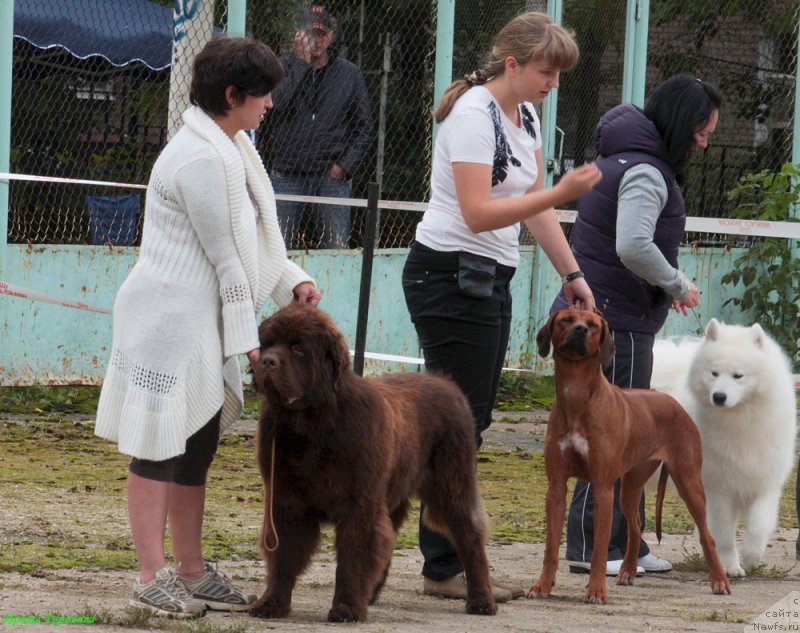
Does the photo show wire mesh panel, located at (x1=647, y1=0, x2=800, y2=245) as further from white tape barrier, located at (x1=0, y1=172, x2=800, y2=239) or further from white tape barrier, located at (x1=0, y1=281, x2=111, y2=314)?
white tape barrier, located at (x1=0, y1=281, x2=111, y2=314)

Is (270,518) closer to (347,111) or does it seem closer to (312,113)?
(312,113)

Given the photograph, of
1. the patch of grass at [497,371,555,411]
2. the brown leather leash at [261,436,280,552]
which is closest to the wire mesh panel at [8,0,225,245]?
the patch of grass at [497,371,555,411]

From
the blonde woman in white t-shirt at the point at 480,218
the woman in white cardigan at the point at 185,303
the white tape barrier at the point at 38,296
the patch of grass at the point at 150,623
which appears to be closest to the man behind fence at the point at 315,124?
the white tape barrier at the point at 38,296

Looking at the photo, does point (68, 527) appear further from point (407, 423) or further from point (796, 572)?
point (796, 572)

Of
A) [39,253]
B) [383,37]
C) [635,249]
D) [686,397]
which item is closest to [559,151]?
[383,37]

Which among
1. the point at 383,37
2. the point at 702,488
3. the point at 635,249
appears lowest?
the point at 702,488

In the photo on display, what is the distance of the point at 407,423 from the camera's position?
453cm

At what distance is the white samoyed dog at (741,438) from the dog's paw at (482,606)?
1663mm

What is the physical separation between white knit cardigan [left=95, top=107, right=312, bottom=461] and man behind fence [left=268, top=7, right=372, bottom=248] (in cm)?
580

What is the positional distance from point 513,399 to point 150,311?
7423 millimetres

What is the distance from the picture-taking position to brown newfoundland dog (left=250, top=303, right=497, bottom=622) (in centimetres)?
414

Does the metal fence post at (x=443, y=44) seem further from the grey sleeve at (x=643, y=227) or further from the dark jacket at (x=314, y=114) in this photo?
the grey sleeve at (x=643, y=227)

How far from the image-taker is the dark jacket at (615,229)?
5.55m

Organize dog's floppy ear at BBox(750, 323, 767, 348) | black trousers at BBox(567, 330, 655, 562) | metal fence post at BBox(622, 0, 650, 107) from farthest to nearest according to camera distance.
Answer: metal fence post at BBox(622, 0, 650, 107) < dog's floppy ear at BBox(750, 323, 767, 348) < black trousers at BBox(567, 330, 655, 562)
